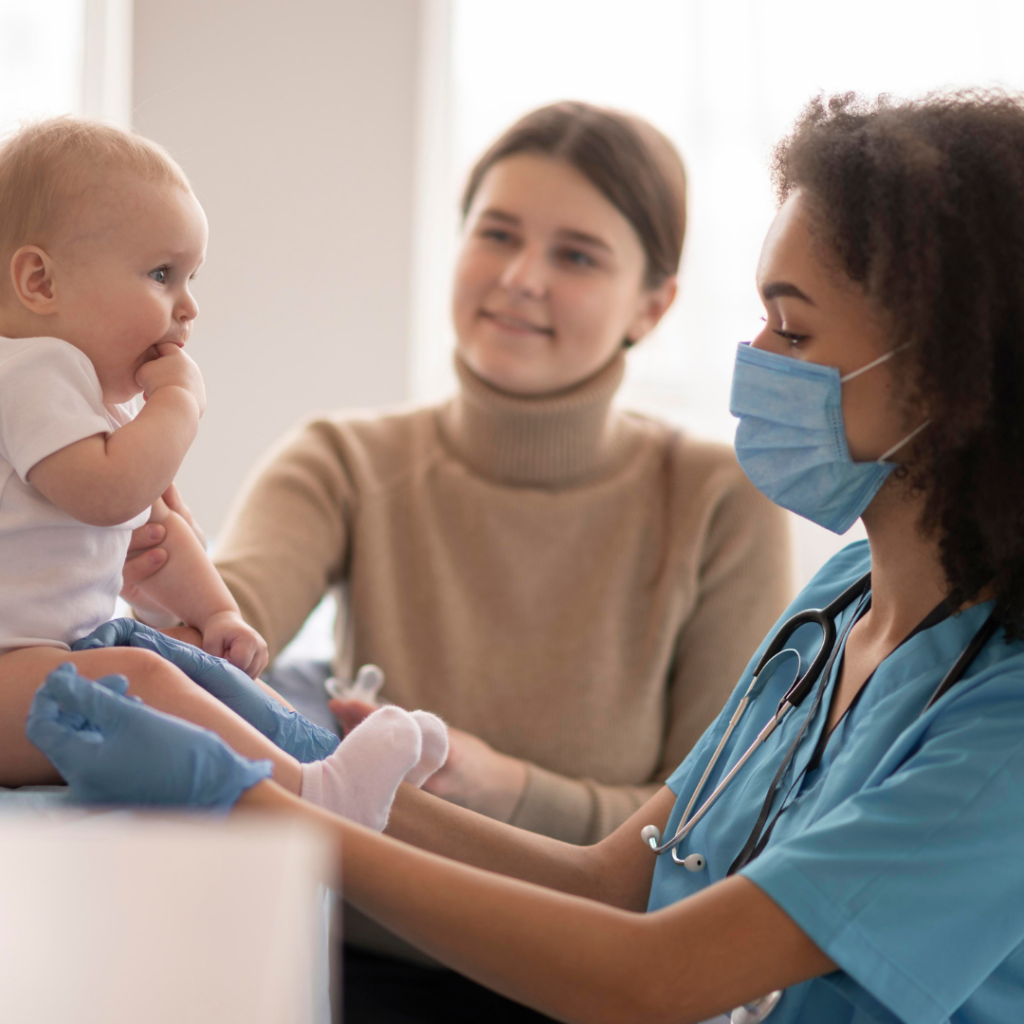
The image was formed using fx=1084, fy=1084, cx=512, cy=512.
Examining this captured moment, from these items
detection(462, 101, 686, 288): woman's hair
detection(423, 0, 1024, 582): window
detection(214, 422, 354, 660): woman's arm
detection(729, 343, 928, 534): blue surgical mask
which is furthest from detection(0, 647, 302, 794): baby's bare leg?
detection(423, 0, 1024, 582): window

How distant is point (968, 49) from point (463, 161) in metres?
1.61

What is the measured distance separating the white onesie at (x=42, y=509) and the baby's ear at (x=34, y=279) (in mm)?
31

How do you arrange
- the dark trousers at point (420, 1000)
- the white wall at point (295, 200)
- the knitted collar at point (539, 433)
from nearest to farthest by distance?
the dark trousers at point (420, 1000)
the knitted collar at point (539, 433)
the white wall at point (295, 200)

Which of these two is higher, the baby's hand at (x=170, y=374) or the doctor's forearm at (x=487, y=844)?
the baby's hand at (x=170, y=374)

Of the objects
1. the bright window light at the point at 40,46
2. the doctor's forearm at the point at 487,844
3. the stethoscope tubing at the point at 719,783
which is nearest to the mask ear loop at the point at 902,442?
the stethoscope tubing at the point at 719,783

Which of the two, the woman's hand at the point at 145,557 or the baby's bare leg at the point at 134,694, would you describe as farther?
the woman's hand at the point at 145,557

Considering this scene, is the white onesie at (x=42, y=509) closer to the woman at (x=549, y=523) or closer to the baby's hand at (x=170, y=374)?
the baby's hand at (x=170, y=374)

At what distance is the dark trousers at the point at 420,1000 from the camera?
1.41 m

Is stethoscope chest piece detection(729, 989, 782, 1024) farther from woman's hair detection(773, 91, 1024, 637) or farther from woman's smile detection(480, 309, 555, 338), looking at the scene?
woman's smile detection(480, 309, 555, 338)

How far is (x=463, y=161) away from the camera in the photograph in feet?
11.7

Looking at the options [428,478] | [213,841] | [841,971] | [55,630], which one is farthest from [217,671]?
[428,478]

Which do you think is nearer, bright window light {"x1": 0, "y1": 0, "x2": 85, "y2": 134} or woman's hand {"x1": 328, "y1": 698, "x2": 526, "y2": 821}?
woman's hand {"x1": 328, "y1": 698, "x2": 526, "y2": 821}

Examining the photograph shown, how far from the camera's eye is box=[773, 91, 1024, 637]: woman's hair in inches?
36.4

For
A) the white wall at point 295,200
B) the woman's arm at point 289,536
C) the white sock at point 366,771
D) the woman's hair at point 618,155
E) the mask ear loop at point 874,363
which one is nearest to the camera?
the white sock at point 366,771
